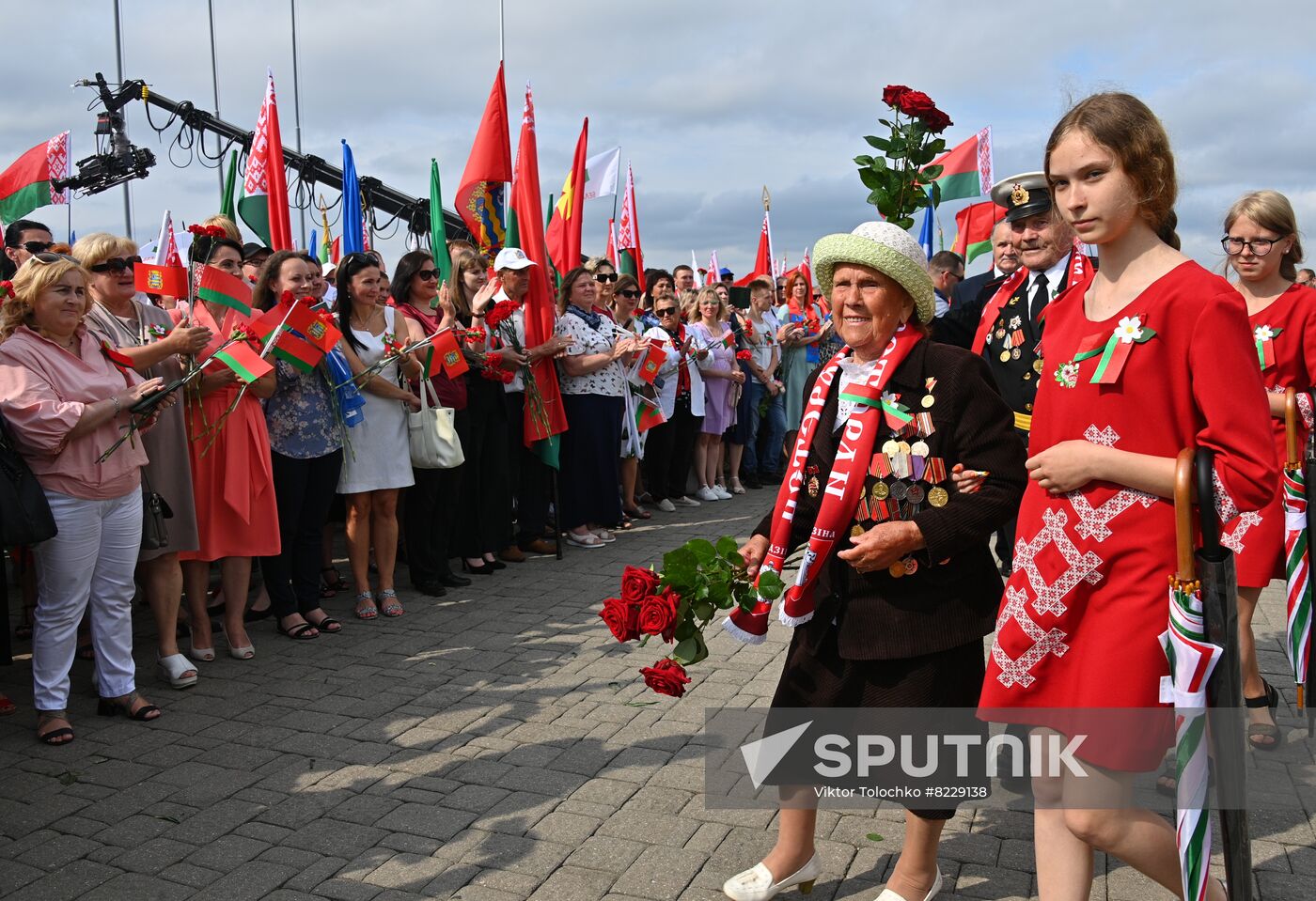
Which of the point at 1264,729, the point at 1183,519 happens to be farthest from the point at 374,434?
the point at 1183,519

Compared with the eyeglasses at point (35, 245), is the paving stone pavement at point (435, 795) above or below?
below

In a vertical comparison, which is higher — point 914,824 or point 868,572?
point 868,572

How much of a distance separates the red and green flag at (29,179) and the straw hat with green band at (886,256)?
299 inches

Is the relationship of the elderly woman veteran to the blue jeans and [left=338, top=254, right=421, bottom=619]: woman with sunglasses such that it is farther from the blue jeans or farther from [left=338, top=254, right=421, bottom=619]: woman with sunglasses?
the blue jeans

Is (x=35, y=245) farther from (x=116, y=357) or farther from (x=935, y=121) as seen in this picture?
(x=935, y=121)

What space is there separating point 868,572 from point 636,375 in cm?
721

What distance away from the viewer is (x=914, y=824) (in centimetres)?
320

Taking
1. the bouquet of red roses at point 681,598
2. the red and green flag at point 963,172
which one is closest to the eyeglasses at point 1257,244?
the bouquet of red roses at point 681,598

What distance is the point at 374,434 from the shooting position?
278 inches

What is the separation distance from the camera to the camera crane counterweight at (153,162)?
1525cm

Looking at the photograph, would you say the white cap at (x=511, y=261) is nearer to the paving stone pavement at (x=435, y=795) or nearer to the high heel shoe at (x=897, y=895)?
the paving stone pavement at (x=435, y=795)

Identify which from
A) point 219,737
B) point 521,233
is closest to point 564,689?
point 219,737

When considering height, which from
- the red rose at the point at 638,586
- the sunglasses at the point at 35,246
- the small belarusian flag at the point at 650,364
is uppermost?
the sunglasses at the point at 35,246

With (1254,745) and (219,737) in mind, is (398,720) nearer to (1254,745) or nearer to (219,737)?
(219,737)
